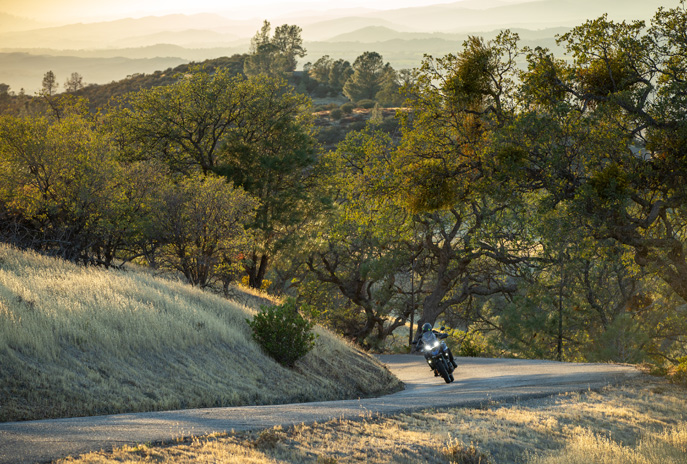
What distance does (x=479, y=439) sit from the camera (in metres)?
9.34

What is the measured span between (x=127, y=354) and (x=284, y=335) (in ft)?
15.5

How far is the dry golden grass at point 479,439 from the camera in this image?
748 cm

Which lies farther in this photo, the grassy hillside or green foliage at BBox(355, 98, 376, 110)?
green foliage at BBox(355, 98, 376, 110)

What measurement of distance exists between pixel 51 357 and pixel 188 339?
3.86 metres

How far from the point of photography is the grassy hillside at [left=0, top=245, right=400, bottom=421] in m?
10.9

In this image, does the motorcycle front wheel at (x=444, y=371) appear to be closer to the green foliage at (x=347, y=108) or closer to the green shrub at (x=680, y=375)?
the green shrub at (x=680, y=375)

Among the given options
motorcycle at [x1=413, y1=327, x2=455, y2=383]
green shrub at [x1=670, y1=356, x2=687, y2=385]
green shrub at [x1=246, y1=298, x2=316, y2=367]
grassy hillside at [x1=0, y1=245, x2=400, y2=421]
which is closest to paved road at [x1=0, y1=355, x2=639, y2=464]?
motorcycle at [x1=413, y1=327, x2=455, y2=383]

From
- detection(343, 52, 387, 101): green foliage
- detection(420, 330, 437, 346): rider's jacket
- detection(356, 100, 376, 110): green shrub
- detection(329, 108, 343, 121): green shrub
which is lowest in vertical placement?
detection(420, 330, 437, 346): rider's jacket

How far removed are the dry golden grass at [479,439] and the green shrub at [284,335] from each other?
6.37m

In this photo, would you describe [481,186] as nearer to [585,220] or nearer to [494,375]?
[585,220]

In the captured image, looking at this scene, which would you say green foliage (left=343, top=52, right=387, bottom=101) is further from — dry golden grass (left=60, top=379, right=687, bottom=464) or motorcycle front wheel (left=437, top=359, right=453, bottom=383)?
dry golden grass (left=60, top=379, right=687, bottom=464)

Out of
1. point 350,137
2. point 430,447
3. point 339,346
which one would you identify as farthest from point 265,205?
point 430,447

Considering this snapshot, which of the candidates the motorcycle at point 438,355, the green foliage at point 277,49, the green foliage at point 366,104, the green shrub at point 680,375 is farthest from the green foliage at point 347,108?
the green shrub at point 680,375

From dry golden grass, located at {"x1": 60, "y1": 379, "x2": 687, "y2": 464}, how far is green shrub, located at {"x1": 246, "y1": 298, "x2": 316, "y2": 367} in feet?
20.9
